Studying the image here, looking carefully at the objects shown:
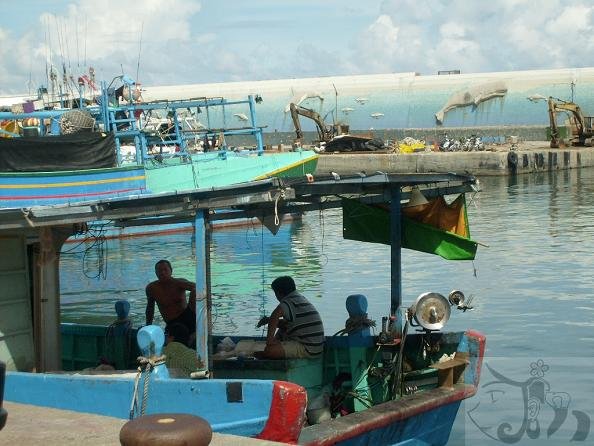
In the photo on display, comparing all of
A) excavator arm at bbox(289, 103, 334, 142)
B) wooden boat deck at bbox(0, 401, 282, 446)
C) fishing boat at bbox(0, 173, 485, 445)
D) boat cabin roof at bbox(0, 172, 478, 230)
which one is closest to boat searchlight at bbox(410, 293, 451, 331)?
fishing boat at bbox(0, 173, 485, 445)

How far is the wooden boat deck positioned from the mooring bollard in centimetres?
119

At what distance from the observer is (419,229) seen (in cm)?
822

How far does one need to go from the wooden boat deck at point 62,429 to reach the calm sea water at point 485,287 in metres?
3.36

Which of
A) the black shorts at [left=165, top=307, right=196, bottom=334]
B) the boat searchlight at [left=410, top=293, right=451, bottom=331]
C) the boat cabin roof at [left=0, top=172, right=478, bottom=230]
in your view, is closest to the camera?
the boat cabin roof at [left=0, top=172, right=478, bottom=230]

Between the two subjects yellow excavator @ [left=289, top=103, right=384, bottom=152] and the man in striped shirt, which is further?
yellow excavator @ [left=289, top=103, right=384, bottom=152]

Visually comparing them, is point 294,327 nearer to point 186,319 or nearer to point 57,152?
point 186,319

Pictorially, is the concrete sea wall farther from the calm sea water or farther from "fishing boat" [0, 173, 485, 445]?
"fishing boat" [0, 173, 485, 445]

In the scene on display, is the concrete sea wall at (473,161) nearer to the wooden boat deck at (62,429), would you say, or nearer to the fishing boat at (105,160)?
the fishing boat at (105,160)

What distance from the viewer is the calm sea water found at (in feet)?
33.4

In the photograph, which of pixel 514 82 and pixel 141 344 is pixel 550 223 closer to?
pixel 141 344

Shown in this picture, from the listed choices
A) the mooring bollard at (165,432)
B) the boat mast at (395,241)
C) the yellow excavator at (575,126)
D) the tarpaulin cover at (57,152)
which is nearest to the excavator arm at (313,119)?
the yellow excavator at (575,126)

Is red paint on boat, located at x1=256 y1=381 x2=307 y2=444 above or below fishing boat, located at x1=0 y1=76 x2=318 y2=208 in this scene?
below

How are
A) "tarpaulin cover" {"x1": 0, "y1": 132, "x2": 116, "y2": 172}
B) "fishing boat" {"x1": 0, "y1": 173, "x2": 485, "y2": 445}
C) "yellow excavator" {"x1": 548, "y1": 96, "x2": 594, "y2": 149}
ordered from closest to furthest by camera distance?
1. "fishing boat" {"x1": 0, "y1": 173, "x2": 485, "y2": 445}
2. "tarpaulin cover" {"x1": 0, "y1": 132, "x2": 116, "y2": 172}
3. "yellow excavator" {"x1": 548, "y1": 96, "x2": 594, "y2": 149}

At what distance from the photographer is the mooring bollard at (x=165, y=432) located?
14.8ft
